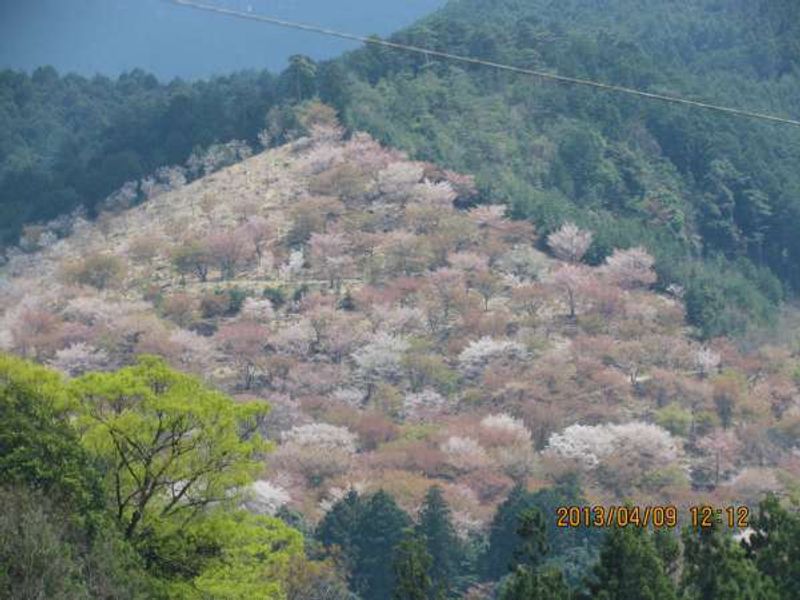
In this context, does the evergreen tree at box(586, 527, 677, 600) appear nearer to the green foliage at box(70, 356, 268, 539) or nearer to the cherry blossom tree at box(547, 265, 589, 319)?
the green foliage at box(70, 356, 268, 539)

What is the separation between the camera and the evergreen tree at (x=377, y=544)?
27938 millimetres

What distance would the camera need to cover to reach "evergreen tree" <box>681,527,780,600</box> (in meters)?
17.0

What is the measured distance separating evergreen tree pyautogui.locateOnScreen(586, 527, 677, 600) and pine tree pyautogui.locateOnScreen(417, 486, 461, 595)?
34.4 feet

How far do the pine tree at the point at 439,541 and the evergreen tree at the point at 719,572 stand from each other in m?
10.2

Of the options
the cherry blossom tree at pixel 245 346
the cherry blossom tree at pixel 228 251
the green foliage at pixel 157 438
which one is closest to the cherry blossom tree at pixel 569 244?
the cherry blossom tree at pixel 228 251

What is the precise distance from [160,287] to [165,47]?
32498 mm

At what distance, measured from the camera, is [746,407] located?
40.6 m

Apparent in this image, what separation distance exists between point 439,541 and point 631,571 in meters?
11.6

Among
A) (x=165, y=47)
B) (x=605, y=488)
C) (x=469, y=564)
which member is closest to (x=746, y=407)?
(x=605, y=488)

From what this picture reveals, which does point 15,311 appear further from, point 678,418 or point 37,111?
point 37,111

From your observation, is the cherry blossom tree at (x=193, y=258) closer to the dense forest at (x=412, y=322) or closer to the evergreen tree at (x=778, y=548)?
the dense forest at (x=412, y=322)

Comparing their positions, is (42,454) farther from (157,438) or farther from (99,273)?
(99,273)

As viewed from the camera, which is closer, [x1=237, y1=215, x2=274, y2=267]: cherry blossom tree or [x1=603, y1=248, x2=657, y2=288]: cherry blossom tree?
[x1=603, y1=248, x2=657, y2=288]: cherry blossom tree

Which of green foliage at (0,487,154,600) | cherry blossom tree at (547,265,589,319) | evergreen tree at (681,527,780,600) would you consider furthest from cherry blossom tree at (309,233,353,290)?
green foliage at (0,487,154,600)
